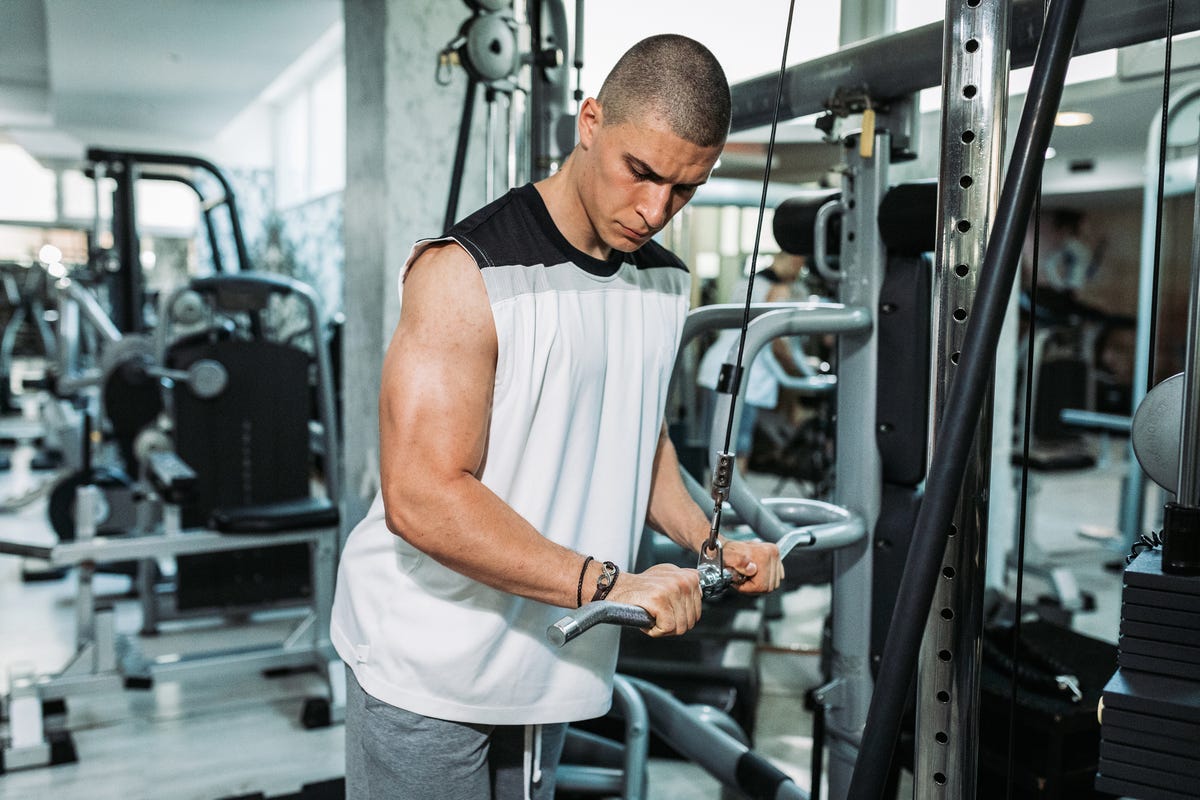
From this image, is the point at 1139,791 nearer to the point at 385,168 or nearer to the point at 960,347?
the point at 960,347

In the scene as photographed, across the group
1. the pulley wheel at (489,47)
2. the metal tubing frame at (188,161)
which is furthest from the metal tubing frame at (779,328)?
the metal tubing frame at (188,161)

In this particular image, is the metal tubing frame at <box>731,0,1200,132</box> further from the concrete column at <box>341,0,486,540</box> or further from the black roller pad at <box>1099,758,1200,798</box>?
the concrete column at <box>341,0,486,540</box>

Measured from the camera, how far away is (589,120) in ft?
3.63

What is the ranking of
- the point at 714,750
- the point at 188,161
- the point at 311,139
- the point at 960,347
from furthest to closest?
the point at 311,139
the point at 188,161
the point at 714,750
the point at 960,347

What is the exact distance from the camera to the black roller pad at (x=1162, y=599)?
71cm

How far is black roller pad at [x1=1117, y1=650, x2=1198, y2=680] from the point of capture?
2.35 feet

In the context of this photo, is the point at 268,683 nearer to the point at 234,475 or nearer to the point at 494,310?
the point at 234,475

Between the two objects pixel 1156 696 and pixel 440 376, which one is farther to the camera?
pixel 440 376

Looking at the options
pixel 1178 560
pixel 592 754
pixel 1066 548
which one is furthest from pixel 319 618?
pixel 1066 548

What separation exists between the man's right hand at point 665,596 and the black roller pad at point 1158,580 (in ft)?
1.34

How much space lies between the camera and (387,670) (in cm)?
116

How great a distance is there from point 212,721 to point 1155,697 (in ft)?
9.27

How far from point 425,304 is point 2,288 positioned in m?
12.7

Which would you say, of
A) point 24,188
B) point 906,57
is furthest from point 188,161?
point 24,188
